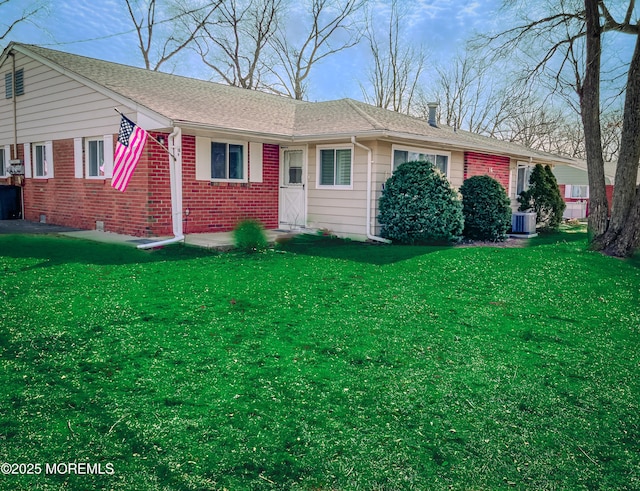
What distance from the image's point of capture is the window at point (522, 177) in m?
18.6

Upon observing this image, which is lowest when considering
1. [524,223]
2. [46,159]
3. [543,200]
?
[524,223]

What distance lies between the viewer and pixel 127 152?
9234mm

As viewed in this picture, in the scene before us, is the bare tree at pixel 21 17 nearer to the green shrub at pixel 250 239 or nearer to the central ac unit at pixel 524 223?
the green shrub at pixel 250 239

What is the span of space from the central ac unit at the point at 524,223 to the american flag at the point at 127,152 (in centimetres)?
1132

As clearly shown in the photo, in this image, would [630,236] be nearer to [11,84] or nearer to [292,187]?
[292,187]

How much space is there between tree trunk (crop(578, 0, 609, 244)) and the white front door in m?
6.60

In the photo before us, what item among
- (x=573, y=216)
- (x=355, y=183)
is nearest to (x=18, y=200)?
(x=355, y=183)

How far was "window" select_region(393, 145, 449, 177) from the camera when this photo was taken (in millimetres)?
12617

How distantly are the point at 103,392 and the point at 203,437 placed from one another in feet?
3.26

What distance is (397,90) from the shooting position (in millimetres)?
33125

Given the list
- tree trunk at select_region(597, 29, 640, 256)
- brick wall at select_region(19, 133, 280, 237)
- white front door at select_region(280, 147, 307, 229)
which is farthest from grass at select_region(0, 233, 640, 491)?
white front door at select_region(280, 147, 307, 229)

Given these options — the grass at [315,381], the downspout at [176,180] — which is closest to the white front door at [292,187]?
the downspout at [176,180]

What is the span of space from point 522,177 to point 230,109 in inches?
449

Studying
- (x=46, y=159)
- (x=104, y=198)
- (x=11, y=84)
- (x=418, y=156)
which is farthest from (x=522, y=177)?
(x=11, y=84)
